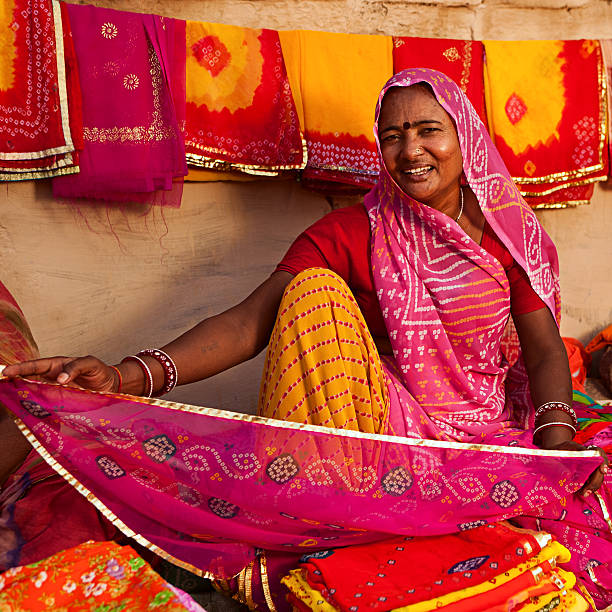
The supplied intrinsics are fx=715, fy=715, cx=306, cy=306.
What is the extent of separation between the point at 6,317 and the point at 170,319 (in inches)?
35.7

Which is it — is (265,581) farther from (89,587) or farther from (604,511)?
(604,511)

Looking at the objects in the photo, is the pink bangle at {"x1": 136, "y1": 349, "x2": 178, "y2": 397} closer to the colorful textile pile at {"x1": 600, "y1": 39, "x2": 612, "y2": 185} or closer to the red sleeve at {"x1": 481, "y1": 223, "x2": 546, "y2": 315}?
the red sleeve at {"x1": 481, "y1": 223, "x2": 546, "y2": 315}

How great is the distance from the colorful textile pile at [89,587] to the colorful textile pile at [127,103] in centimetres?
140

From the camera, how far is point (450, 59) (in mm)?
2818

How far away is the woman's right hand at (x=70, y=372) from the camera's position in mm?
1347

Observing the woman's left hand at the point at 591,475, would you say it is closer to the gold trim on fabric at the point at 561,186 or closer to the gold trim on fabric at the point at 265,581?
the gold trim on fabric at the point at 265,581

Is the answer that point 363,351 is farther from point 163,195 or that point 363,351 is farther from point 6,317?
point 163,195

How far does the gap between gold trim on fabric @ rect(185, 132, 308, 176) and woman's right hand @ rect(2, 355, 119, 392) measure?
47.7 inches

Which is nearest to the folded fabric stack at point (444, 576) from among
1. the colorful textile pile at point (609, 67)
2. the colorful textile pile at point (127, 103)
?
the colorful textile pile at point (127, 103)

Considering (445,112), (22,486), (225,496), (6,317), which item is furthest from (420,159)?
(22,486)

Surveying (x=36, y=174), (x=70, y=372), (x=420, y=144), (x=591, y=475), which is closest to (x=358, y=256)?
(x=420, y=144)

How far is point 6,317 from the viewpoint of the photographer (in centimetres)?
191

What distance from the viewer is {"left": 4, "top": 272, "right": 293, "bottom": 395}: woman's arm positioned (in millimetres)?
1381

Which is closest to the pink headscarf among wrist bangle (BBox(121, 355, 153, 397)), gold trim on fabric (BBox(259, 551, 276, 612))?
gold trim on fabric (BBox(259, 551, 276, 612))
